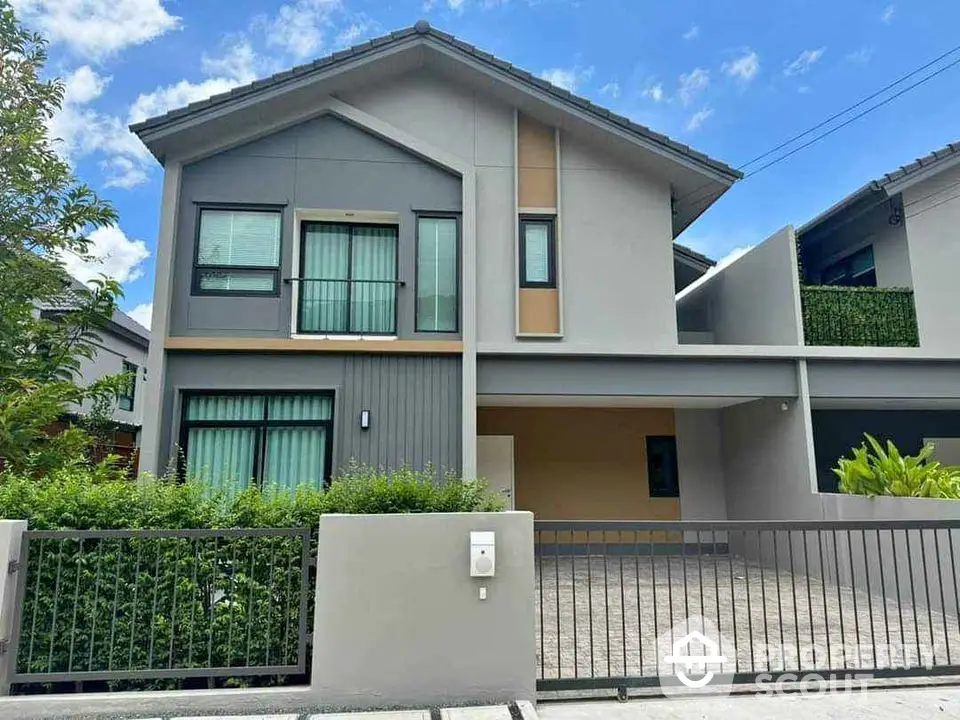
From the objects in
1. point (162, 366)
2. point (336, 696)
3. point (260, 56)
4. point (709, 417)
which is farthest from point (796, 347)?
point (260, 56)

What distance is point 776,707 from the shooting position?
14.4 feet

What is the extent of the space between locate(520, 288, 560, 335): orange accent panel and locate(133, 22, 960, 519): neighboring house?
0.10ft

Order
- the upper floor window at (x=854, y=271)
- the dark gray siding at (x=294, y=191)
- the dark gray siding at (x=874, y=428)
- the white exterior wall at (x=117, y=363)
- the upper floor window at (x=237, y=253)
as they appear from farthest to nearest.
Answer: the white exterior wall at (x=117, y=363)
the dark gray siding at (x=874, y=428)
the upper floor window at (x=854, y=271)
the upper floor window at (x=237, y=253)
the dark gray siding at (x=294, y=191)

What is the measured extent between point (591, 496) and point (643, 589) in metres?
3.44

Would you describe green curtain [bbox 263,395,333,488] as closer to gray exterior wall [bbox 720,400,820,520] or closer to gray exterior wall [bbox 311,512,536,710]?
gray exterior wall [bbox 311,512,536,710]

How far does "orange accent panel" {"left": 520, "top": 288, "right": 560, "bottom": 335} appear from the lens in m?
9.15

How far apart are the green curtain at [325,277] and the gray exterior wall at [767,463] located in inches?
275

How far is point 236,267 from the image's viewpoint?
886 cm

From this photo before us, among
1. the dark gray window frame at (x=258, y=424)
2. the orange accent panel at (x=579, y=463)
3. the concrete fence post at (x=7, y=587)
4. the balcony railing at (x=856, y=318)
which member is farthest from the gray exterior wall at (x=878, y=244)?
the concrete fence post at (x=7, y=587)

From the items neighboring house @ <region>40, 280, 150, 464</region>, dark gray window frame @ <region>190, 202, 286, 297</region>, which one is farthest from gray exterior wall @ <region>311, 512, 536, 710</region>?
neighboring house @ <region>40, 280, 150, 464</region>

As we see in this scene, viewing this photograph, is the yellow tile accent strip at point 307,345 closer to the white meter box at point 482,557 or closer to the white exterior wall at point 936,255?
the white meter box at point 482,557

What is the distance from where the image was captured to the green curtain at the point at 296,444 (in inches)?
331

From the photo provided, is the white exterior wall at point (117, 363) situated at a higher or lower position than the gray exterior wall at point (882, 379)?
higher

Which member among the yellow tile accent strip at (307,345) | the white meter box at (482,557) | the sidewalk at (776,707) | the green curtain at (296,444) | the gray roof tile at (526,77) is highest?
the gray roof tile at (526,77)
